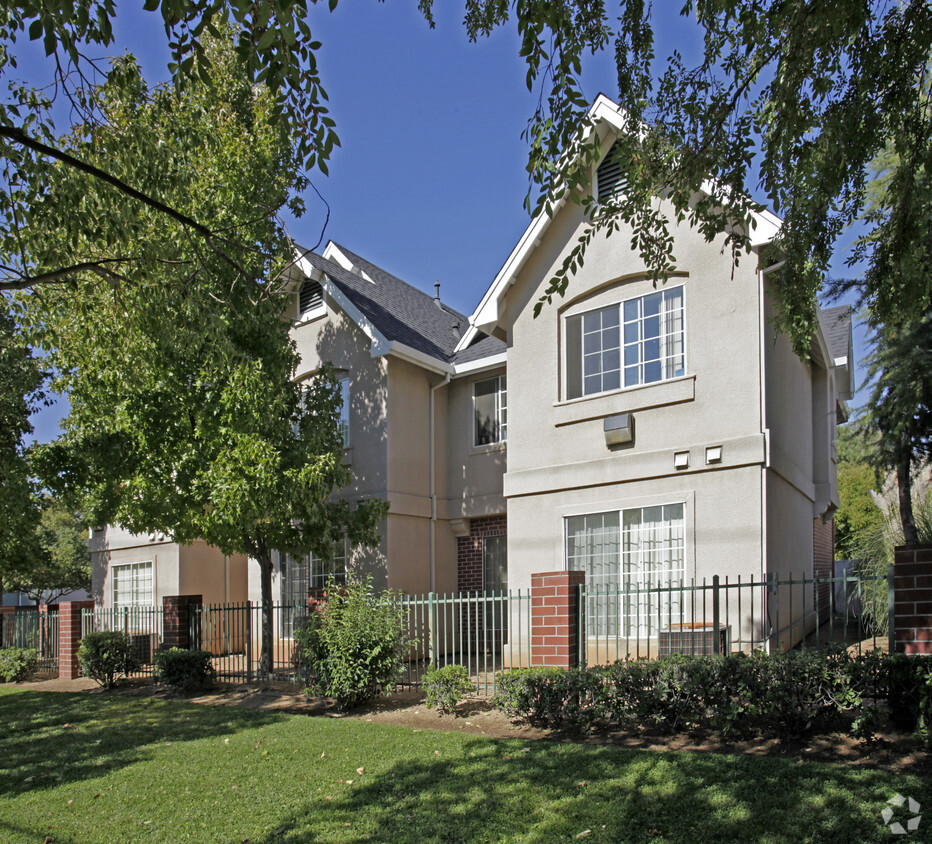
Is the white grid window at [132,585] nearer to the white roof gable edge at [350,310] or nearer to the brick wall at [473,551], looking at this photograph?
the brick wall at [473,551]

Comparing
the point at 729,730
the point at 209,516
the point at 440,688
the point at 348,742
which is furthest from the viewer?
the point at 209,516

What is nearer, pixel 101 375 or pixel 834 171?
pixel 834 171

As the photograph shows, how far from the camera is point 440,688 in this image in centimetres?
1005

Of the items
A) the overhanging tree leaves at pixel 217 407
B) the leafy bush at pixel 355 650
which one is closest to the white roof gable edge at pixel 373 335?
the overhanging tree leaves at pixel 217 407

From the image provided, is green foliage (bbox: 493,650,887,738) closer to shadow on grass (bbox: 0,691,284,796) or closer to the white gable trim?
shadow on grass (bbox: 0,691,284,796)

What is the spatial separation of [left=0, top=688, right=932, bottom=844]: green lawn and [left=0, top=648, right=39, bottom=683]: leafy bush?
8024 millimetres

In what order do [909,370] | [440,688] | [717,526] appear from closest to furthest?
[440,688] < [717,526] < [909,370]

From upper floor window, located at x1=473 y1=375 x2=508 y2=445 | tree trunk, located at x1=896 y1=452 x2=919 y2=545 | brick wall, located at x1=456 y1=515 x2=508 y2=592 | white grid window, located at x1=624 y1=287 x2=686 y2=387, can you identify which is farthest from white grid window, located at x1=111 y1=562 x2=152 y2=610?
tree trunk, located at x1=896 y1=452 x2=919 y2=545

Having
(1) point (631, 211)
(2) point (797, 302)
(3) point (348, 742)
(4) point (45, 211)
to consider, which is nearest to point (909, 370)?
(2) point (797, 302)

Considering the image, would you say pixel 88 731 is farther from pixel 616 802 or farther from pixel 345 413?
pixel 345 413

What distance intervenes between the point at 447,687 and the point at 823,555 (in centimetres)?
1107

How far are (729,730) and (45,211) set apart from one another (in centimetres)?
808

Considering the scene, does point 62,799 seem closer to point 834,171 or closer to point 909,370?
point 834,171

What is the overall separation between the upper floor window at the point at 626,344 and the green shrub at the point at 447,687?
5.16 meters
